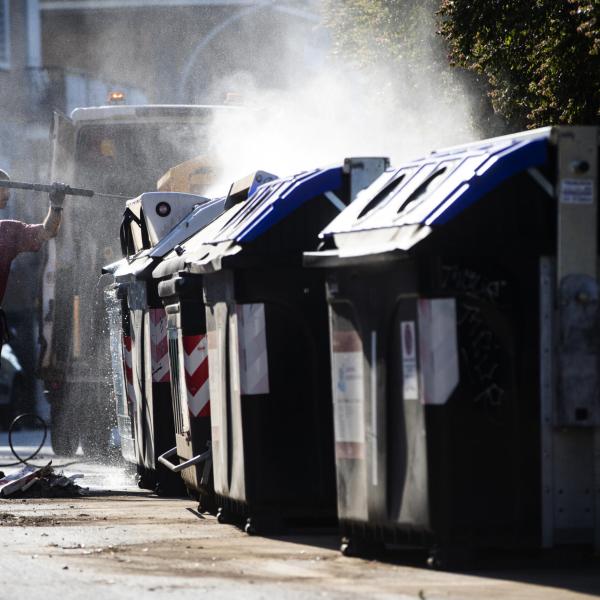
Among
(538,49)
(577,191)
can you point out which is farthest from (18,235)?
(577,191)

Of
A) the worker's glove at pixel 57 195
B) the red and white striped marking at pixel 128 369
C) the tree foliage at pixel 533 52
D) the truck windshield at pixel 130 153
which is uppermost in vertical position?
the tree foliage at pixel 533 52

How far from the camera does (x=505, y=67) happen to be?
16.2 meters

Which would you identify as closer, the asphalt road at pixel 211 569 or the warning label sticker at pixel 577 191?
the asphalt road at pixel 211 569

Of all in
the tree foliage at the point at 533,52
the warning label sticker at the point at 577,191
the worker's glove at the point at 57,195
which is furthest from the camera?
the tree foliage at the point at 533,52

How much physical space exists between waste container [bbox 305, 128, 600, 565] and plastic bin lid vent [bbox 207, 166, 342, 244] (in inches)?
46.7

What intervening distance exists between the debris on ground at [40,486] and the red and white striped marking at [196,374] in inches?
85.0

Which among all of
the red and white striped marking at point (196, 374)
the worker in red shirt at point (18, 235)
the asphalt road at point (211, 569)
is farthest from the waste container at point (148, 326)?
the asphalt road at point (211, 569)

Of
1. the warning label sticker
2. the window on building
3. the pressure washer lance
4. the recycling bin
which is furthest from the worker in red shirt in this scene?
the window on building

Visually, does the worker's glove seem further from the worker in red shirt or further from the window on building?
the window on building

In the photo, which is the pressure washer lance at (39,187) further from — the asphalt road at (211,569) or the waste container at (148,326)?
the asphalt road at (211,569)

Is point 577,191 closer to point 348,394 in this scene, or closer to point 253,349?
point 348,394

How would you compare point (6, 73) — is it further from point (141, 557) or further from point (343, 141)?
point (141, 557)

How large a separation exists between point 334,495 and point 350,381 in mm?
1108

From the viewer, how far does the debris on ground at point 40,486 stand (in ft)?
39.4
